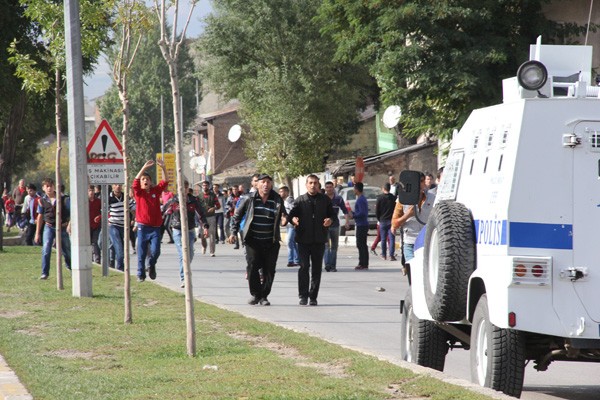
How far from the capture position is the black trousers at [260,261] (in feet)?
54.2

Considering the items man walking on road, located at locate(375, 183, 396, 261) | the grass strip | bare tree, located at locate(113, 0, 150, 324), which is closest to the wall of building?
man walking on road, located at locate(375, 183, 396, 261)

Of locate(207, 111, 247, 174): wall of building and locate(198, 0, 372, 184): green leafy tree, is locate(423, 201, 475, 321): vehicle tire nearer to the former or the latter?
locate(198, 0, 372, 184): green leafy tree

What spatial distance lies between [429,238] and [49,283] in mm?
12841

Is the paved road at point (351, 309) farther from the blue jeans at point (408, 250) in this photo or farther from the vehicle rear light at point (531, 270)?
the vehicle rear light at point (531, 270)

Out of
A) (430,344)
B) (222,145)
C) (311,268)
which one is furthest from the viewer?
(222,145)

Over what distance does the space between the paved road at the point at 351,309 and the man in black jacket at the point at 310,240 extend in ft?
0.93

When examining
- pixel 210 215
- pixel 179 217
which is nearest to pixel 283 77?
pixel 210 215

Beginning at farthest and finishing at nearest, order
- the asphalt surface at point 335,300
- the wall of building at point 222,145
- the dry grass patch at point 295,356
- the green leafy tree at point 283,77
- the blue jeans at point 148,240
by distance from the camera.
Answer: the wall of building at point 222,145, the green leafy tree at point 283,77, the blue jeans at point 148,240, the asphalt surface at point 335,300, the dry grass patch at point 295,356

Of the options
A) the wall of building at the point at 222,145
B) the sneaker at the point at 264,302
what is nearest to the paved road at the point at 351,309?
the sneaker at the point at 264,302

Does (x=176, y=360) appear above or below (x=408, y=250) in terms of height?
below

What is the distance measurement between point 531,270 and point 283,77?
47.2 metres

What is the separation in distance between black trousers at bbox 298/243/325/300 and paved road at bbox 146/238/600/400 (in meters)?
0.24

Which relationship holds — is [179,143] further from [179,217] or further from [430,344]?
[179,217]

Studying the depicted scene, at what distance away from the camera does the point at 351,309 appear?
53.9ft
